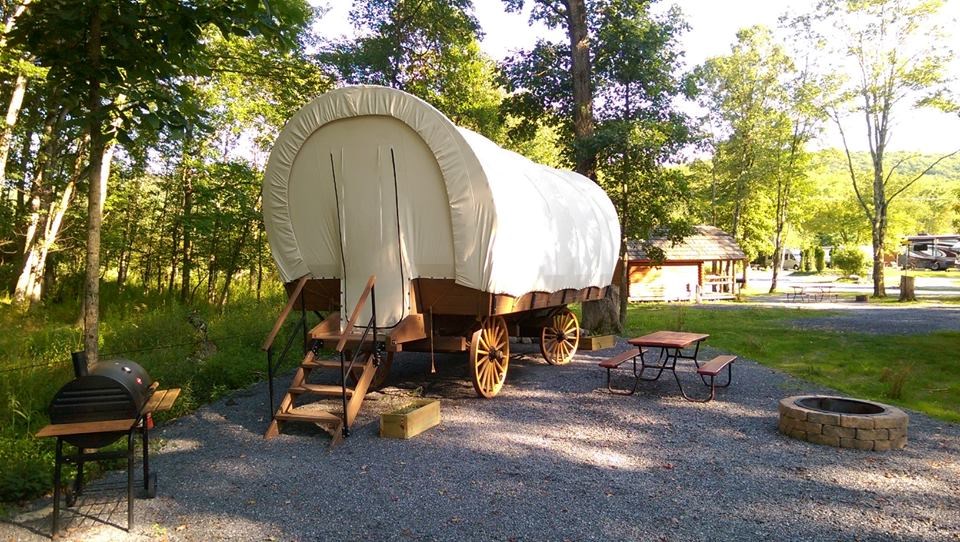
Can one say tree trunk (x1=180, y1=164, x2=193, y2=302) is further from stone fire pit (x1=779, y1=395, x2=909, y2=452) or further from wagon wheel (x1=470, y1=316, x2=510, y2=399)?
stone fire pit (x1=779, y1=395, x2=909, y2=452)

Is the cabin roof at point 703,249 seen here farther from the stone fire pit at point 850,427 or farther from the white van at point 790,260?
the white van at point 790,260

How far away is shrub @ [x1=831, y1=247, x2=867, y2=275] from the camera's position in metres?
38.4

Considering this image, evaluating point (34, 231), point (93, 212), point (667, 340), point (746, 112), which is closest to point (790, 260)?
point (746, 112)

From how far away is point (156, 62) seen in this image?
4.83 m

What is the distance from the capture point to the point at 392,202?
679 cm

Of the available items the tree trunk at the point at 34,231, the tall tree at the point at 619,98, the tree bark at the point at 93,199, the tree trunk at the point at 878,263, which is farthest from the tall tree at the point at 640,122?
the tree trunk at the point at 878,263

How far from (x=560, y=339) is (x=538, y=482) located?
5.53m

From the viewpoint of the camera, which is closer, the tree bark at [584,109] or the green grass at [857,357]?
the green grass at [857,357]

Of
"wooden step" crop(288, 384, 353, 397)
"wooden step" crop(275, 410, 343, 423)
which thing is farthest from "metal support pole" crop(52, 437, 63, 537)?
"wooden step" crop(288, 384, 353, 397)

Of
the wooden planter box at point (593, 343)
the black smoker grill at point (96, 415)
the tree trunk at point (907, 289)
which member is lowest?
the wooden planter box at point (593, 343)

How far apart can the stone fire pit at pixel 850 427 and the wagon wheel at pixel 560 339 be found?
14.2 ft

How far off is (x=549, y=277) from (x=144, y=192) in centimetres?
1276

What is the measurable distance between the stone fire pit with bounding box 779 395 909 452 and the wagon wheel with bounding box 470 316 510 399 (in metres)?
3.37

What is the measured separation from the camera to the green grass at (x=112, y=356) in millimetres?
4980
